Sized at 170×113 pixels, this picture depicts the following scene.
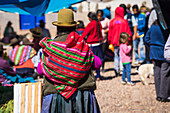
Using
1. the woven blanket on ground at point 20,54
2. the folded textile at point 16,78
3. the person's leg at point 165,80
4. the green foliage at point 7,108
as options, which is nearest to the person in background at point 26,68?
the woven blanket on ground at point 20,54

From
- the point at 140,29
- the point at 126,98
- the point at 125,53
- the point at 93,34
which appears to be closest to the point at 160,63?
the point at 126,98

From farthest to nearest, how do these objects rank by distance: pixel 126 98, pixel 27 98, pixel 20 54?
pixel 20 54
pixel 126 98
pixel 27 98

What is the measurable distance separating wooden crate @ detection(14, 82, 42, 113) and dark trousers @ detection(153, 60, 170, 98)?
2.82 metres

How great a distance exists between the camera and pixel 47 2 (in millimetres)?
4129

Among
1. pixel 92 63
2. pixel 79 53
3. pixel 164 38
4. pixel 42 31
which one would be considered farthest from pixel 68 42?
pixel 42 31

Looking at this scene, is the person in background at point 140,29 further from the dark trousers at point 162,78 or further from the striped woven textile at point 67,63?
the striped woven textile at point 67,63

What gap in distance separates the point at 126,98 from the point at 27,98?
2913 millimetres

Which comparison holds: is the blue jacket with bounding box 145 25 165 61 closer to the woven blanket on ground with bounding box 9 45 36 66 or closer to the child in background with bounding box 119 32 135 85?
the child in background with bounding box 119 32 135 85

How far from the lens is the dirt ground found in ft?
17.4

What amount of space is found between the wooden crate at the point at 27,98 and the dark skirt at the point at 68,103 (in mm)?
750

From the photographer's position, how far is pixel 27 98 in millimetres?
3812

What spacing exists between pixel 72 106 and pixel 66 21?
1022 mm

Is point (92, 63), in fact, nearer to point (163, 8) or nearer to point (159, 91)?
point (163, 8)

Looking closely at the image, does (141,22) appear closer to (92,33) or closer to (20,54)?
(92,33)
